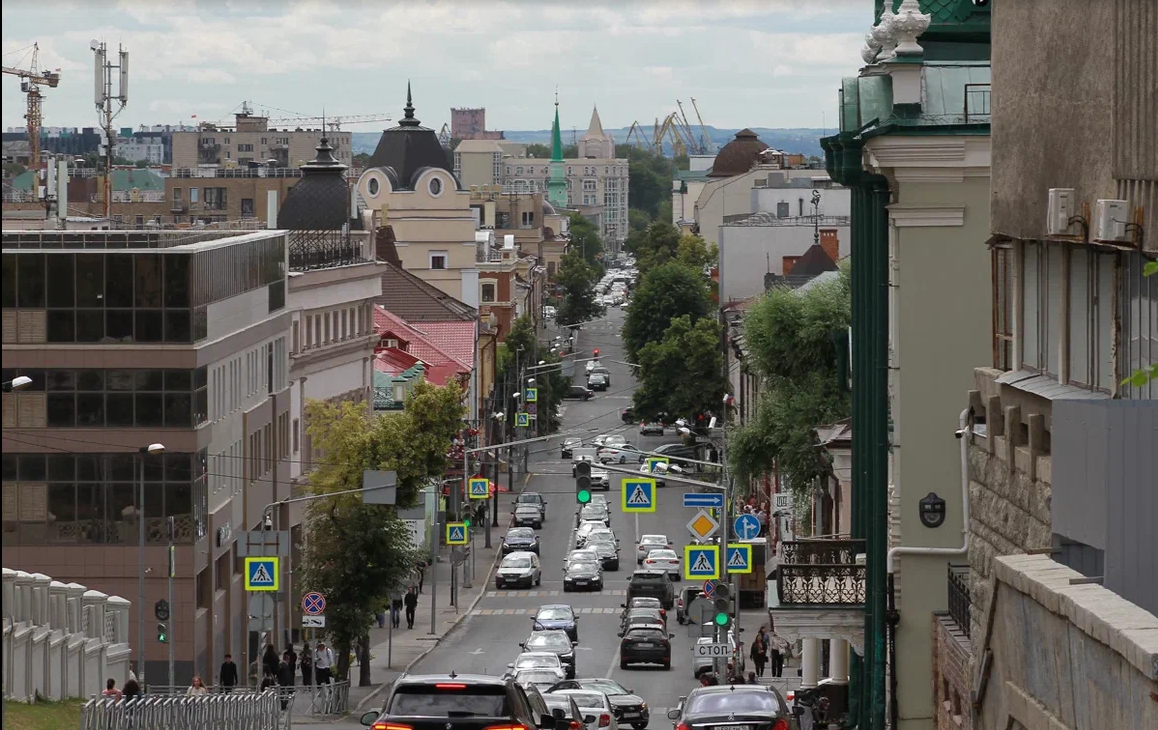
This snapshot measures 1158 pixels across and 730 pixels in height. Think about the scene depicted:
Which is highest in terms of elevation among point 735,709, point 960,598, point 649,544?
point 960,598

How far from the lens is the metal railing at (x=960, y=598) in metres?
20.1

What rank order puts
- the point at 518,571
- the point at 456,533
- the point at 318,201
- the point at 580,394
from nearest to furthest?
1. the point at 456,533
2. the point at 518,571
3. the point at 318,201
4. the point at 580,394

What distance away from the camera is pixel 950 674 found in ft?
65.5

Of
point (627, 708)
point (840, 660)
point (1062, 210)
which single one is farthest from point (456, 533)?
point (1062, 210)

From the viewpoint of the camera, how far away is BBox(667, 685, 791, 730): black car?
26.0 metres

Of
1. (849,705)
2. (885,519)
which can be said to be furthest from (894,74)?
(849,705)

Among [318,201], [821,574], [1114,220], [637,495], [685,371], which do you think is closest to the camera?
[1114,220]

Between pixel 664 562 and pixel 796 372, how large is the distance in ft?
90.3

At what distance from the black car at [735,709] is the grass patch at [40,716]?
10.5 metres

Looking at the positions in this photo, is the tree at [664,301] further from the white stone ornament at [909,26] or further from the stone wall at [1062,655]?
the stone wall at [1062,655]

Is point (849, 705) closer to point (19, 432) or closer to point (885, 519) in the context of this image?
point (885, 519)

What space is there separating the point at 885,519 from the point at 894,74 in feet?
19.4

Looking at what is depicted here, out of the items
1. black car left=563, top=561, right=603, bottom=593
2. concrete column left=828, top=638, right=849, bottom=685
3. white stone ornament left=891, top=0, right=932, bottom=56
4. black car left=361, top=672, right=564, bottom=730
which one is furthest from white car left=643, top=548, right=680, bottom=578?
black car left=361, top=672, right=564, bottom=730

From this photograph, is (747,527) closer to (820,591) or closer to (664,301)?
(820,591)
